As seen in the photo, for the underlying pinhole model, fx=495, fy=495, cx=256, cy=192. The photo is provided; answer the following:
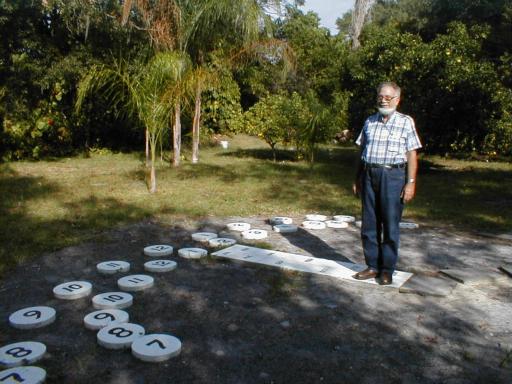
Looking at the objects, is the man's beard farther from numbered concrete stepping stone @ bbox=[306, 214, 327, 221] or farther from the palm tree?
the palm tree

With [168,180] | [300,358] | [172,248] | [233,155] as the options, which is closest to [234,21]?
[168,180]

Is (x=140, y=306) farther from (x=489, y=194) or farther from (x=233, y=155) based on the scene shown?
(x=233, y=155)

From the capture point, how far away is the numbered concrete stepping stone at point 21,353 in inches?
106

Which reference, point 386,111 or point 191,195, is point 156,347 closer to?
point 386,111

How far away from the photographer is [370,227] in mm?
4070

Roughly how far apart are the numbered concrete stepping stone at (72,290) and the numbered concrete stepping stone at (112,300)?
166mm

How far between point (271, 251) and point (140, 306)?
5.77 feet

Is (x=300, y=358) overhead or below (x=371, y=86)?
below

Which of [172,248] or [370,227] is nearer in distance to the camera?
[370,227]

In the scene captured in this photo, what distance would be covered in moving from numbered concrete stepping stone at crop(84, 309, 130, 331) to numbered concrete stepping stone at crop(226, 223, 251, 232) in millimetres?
2737

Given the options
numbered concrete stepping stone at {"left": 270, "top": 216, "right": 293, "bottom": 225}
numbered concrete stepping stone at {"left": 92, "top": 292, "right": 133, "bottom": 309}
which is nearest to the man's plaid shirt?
numbered concrete stepping stone at {"left": 92, "top": 292, "right": 133, "bottom": 309}

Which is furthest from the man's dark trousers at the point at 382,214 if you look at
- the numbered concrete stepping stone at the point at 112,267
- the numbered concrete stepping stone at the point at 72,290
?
the numbered concrete stepping stone at the point at 72,290

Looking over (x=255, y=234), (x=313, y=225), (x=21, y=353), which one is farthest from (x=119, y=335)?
(x=313, y=225)

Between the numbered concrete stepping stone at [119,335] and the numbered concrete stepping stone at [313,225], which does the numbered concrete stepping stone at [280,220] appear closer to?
the numbered concrete stepping stone at [313,225]
